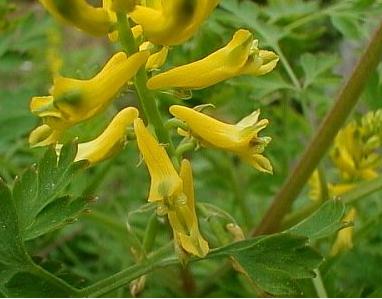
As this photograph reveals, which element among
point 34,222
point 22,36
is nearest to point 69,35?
point 22,36

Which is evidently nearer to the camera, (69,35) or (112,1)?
(112,1)

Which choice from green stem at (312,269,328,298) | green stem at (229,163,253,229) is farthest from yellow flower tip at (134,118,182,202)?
green stem at (229,163,253,229)

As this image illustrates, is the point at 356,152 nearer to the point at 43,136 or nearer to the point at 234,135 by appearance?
the point at 234,135

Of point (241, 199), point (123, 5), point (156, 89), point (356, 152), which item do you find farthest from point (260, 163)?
point (241, 199)

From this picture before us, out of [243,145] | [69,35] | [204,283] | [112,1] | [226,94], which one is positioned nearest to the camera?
[112,1]

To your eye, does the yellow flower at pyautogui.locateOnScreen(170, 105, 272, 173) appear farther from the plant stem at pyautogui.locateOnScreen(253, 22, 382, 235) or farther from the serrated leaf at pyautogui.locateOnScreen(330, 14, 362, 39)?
the serrated leaf at pyautogui.locateOnScreen(330, 14, 362, 39)

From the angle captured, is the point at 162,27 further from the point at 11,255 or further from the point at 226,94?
the point at 226,94

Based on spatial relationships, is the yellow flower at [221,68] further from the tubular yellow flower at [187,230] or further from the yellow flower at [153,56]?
the tubular yellow flower at [187,230]
